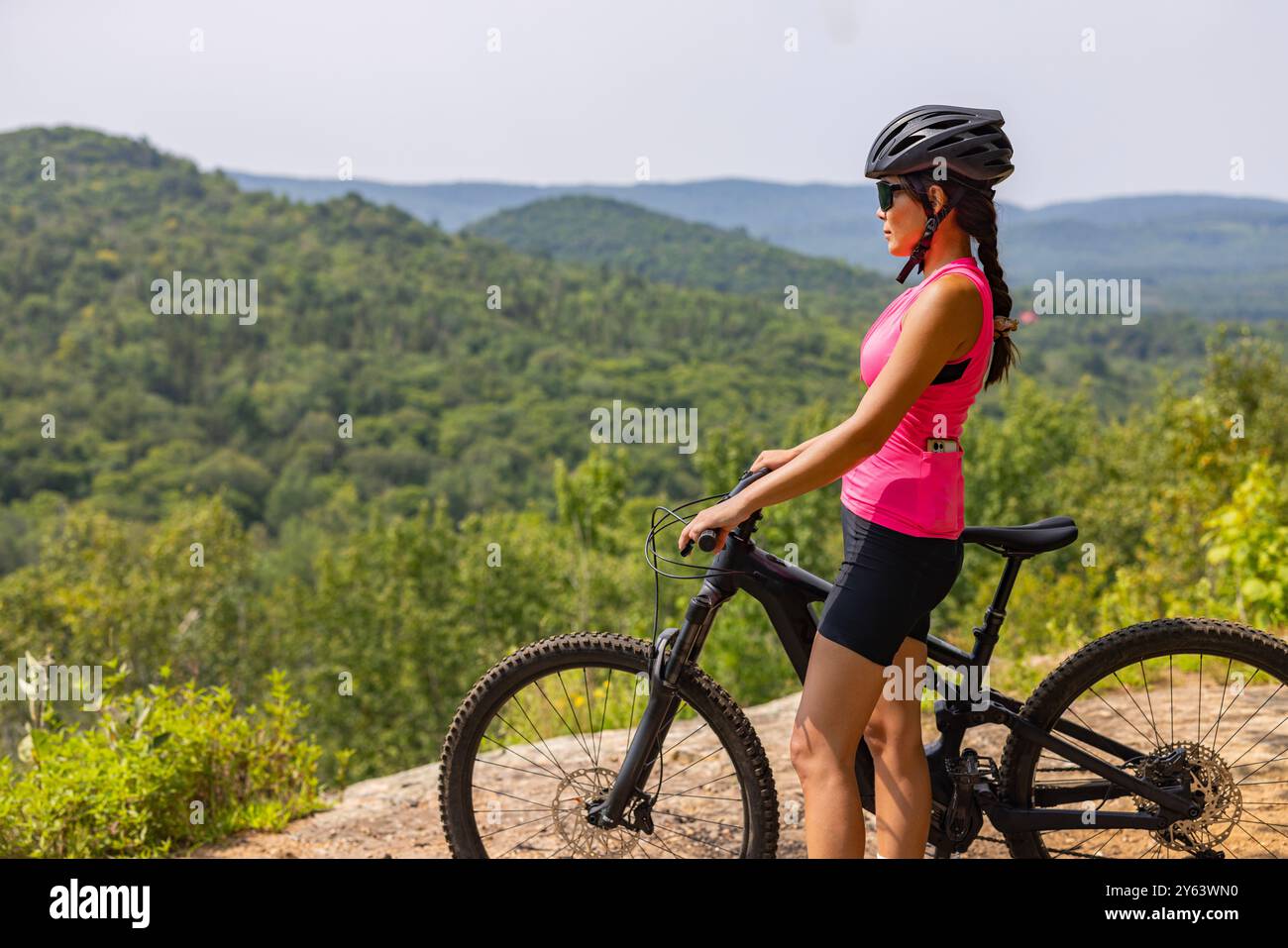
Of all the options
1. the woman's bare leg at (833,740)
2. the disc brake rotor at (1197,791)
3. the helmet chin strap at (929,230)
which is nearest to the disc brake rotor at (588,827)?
the woman's bare leg at (833,740)

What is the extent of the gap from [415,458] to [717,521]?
8752cm

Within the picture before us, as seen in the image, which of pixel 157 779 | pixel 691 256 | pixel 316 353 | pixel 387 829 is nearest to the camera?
pixel 157 779

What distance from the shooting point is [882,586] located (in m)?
2.39

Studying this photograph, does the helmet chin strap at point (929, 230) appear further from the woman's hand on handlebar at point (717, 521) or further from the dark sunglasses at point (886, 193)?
the woman's hand on handlebar at point (717, 521)

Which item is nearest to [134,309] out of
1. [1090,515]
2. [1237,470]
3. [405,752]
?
[405,752]

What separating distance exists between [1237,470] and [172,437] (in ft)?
298

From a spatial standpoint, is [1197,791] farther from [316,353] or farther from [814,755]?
[316,353]

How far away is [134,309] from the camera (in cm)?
10994

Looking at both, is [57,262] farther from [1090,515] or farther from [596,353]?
[1090,515]

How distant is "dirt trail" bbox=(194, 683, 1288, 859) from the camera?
3.48 metres

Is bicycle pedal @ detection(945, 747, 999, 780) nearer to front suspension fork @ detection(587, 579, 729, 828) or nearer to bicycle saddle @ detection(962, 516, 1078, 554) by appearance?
bicycle saddle @ detection(962, 516, 1078, 554)

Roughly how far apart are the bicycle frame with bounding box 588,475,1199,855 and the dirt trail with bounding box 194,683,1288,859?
26 cm

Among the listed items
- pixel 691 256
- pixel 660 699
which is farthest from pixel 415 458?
pixel 660 699

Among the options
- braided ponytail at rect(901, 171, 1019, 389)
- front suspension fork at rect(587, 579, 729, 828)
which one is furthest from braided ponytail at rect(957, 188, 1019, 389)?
front suspension fork at rect(587, 579, 729, 828)
